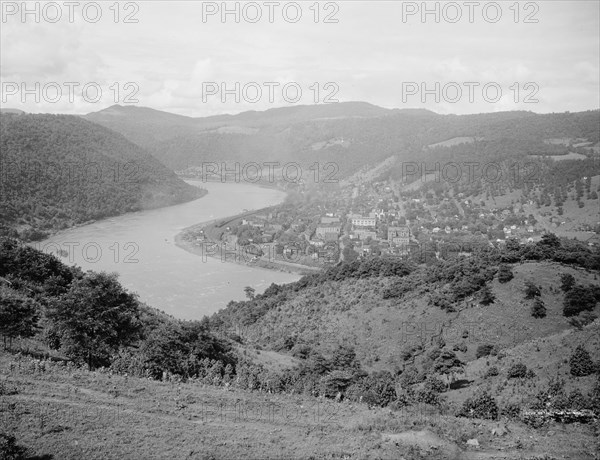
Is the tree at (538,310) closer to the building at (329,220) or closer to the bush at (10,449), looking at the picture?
the bush at (10,449)

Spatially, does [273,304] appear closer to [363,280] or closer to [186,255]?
[363,280]

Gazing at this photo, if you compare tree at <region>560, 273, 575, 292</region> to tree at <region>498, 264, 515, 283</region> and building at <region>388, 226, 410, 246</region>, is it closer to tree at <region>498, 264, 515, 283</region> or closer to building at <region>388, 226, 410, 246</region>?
tree at <region>498, 264, 515, 283</region>

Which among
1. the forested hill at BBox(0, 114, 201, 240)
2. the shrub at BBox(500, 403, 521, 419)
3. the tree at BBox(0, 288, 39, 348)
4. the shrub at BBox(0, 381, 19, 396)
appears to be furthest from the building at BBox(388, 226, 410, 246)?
the shrub at BBox(0, 381, 19, 396)

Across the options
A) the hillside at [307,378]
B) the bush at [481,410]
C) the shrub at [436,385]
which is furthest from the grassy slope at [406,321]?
the bush at [481,410]

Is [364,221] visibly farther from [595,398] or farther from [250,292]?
[595,398]

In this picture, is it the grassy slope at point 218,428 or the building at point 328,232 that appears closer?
the grassy slope at point 218,428

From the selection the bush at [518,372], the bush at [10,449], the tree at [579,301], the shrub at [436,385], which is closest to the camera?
the bush at [10,449]

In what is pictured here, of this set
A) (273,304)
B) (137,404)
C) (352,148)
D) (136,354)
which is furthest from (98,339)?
(352,148)
